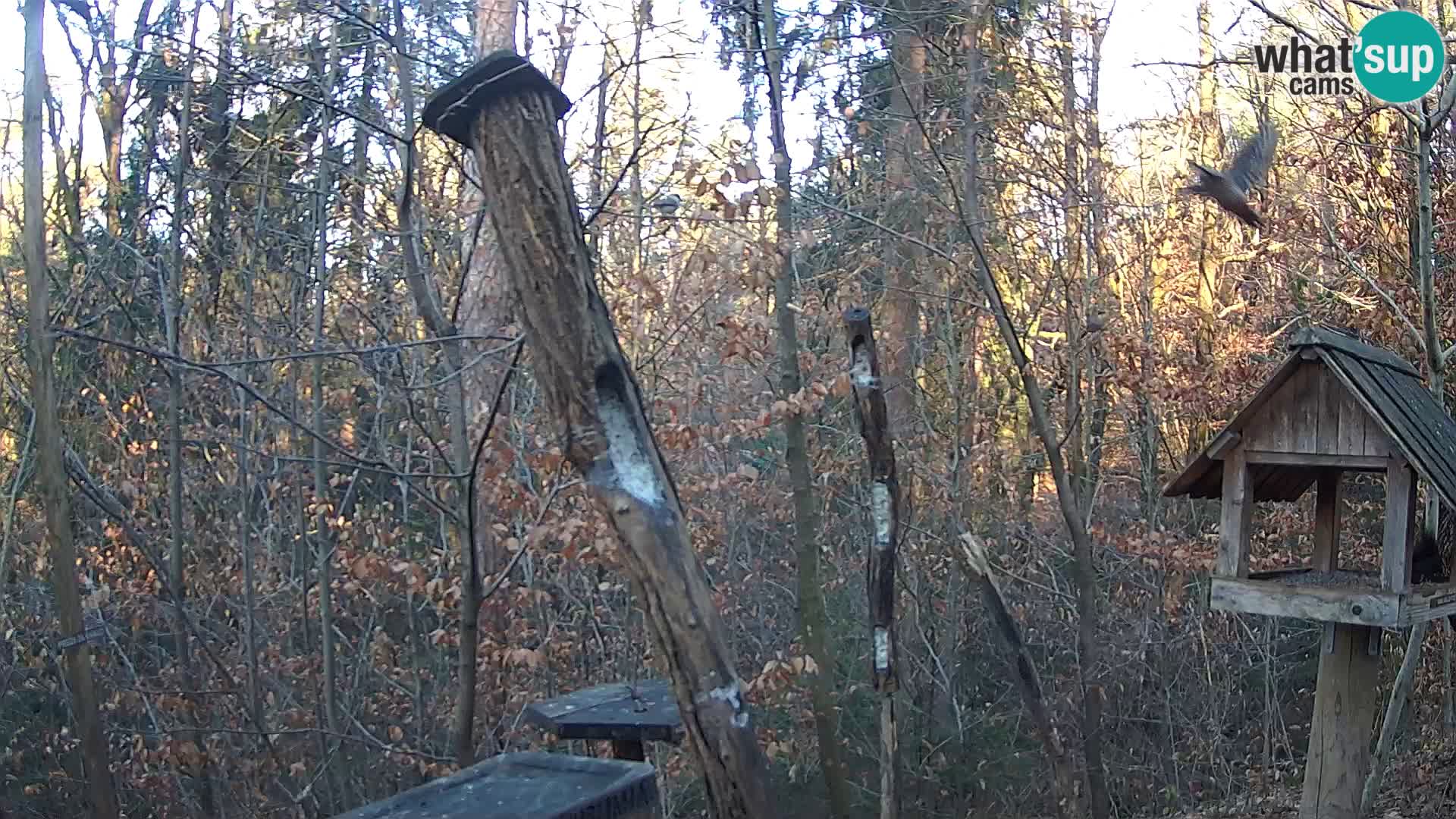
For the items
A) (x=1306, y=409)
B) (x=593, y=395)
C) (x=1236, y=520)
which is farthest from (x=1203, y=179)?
(x=593, y=395)

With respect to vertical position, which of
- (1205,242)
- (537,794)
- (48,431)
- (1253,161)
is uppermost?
(1205,242)

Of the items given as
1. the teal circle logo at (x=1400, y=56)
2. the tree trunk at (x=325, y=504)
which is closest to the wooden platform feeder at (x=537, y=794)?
the tree trunk at (x=325, y=504)

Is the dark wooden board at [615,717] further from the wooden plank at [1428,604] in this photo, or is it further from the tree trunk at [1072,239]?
the tree trunk at [1072,239]

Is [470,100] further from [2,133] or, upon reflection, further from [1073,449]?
[2,133]

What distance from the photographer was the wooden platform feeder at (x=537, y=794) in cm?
271

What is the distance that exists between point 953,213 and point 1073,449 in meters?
2.06

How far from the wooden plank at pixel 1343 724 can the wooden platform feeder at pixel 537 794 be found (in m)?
2.92

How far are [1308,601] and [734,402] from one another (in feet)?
17.3

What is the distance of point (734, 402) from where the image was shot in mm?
8922

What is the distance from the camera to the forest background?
Result: 6984mm

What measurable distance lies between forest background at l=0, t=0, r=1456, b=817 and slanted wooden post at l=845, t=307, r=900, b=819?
4.48 ft

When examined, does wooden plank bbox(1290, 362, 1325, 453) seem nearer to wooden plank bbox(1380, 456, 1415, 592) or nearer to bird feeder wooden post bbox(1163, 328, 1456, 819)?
bird feeder wooden post bbox(1163, 328, 1456, 819)

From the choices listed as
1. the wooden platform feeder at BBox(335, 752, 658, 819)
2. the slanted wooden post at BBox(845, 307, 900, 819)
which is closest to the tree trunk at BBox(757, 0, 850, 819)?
the slanted wooden post at BBox(845, 307, 900, 819)

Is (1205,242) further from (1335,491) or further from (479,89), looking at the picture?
(479,89)
